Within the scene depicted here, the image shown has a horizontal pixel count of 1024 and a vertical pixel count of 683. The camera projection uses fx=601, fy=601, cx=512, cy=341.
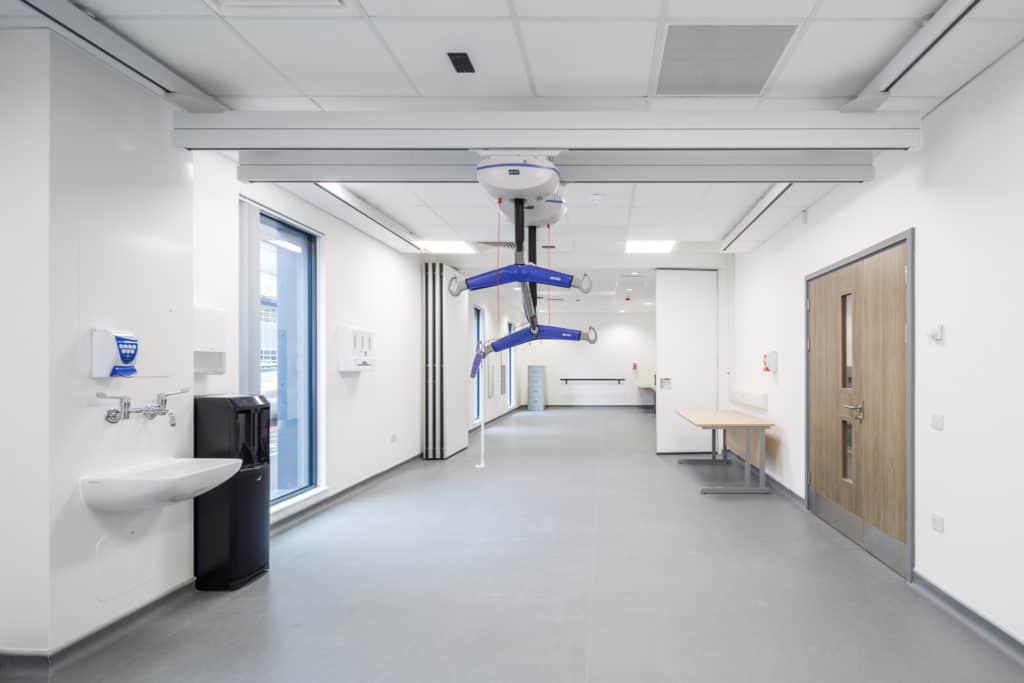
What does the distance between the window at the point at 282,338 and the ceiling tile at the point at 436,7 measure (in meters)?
2.30

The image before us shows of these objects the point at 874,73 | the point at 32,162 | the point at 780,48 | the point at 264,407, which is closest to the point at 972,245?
the point at 874,73

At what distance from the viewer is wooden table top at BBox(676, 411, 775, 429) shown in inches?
234

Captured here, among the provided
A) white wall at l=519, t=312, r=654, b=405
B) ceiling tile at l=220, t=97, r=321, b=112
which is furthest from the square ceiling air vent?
white wall at l=519, t=312, r=654, b=405

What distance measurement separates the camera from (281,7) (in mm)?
2398

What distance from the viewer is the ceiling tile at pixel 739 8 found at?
235cm

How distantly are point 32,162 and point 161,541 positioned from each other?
1.94 meters

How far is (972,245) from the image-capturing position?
2.98 m

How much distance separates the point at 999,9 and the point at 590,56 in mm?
1575

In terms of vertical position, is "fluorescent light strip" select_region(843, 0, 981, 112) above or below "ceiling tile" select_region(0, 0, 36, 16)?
below

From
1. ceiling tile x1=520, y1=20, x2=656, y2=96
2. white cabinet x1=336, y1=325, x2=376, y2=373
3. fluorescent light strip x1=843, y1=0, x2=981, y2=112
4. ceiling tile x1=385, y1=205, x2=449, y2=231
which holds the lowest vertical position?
white cabinet x1=336, y1=325, x2=376, y2=373

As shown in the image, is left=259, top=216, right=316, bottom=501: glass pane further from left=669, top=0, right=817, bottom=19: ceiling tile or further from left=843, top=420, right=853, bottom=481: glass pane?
left=843, top=420, right=853, bottom=481: glass pane

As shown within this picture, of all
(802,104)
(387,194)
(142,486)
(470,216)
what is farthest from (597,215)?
(142,486)

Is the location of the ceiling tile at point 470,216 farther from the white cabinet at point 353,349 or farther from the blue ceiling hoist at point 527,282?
the blue ceiling hoist at point 527,282

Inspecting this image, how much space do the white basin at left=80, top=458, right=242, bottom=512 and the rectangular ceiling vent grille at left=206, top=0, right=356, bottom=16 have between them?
2027 mm
